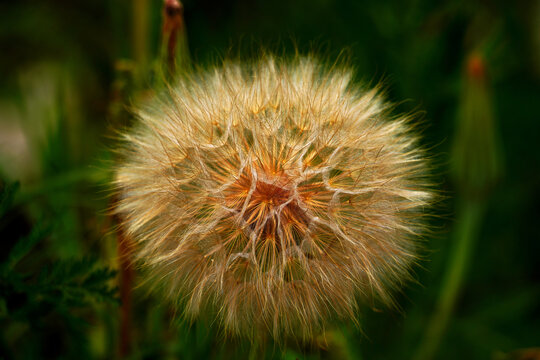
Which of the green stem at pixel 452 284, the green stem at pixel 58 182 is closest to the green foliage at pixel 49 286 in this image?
the green stem at pixel 58 182

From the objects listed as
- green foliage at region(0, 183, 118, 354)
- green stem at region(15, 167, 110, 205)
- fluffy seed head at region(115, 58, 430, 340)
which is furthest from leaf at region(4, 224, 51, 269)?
green stem at region(15, 167, 110, 205)

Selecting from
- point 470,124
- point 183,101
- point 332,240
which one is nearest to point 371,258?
point 332,240

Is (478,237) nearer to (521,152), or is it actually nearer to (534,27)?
(521,152)

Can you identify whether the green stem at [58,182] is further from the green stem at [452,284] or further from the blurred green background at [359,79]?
the green stem at [452,284]

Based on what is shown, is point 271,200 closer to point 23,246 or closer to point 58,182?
point 23,246

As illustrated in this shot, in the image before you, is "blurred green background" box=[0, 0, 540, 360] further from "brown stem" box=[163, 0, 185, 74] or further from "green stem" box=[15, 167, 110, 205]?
"brown stem" box=[163, 0, 185, 74]

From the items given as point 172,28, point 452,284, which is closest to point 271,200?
point 172,28
